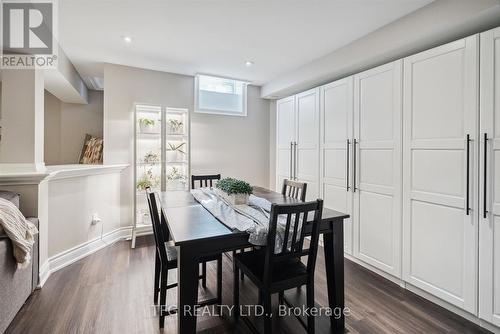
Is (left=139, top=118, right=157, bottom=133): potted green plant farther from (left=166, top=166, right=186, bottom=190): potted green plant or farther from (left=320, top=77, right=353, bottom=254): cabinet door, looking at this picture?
(left=320, top=77, right=353, bottom=254): cabinet door

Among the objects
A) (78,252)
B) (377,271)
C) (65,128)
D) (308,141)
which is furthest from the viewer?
(65,128)

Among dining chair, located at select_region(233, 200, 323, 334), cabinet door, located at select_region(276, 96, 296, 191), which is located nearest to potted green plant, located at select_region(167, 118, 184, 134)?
cabinet door, located at select_region(276, 96, 296, 191)

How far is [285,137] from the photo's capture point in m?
4.16

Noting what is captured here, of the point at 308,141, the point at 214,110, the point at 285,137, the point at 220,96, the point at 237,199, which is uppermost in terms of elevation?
the point at 220,96

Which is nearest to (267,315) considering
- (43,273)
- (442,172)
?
(442,172)

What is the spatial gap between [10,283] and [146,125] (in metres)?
2.36

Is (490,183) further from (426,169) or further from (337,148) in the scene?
(337,148)

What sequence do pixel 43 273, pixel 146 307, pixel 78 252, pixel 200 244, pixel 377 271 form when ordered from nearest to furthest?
pixel 200 244, pixel 146 307, pixel 43 273, pixel 377 271, pixel 78 252

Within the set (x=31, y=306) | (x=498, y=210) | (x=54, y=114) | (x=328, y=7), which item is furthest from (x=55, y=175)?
(x=498, y=210)

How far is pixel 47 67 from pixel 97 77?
144 centimetres

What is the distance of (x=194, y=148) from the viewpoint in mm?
4262

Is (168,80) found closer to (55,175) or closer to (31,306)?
(55,175)

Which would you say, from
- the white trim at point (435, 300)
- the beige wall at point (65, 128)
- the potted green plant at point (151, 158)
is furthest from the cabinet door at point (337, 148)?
the beige wall at point (65, 128)

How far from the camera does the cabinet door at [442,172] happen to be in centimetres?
190
